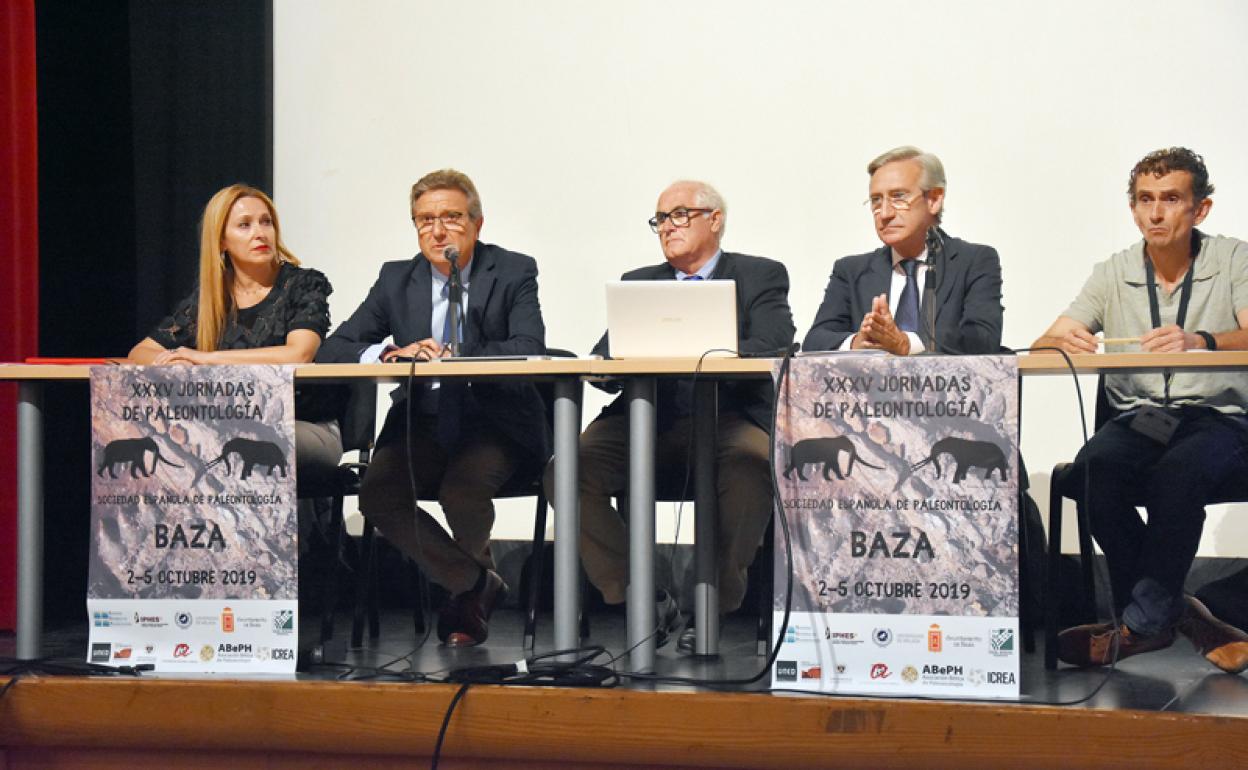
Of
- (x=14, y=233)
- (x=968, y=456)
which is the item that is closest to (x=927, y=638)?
(x=968, y=456)

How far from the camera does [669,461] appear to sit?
10.0 feet

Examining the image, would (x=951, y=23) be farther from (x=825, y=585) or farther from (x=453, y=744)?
(x=453, y=744)

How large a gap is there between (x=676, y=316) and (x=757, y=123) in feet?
5.30

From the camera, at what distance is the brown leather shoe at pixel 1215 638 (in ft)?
8.10

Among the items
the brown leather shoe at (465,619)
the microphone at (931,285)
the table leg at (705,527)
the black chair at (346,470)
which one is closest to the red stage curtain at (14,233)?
the black chair at (346,470)

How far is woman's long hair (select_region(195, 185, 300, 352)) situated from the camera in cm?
326

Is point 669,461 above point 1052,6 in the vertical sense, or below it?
below

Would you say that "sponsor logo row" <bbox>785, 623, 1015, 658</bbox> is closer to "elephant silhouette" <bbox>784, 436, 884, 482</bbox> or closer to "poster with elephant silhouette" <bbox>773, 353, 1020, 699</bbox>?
"poster with elephant silhouette" <bbox>773, 353, 1020, 699</bbox>

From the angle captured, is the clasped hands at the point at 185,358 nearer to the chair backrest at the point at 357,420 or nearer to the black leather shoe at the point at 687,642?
the chair backrest at the point at 357,420

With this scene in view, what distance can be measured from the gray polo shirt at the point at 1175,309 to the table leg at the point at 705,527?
98cm

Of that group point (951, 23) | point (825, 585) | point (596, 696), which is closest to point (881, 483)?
point (825, 585)

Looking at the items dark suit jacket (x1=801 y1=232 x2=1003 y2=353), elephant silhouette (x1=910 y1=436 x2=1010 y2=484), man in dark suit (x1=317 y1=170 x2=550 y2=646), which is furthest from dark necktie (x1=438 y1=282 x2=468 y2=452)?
elephant silhouette (x1=910 y1=436 x2=1010 y2=484)

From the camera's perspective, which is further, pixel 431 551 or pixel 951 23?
pixel 951 23

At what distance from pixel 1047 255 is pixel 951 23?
0.76 meters
